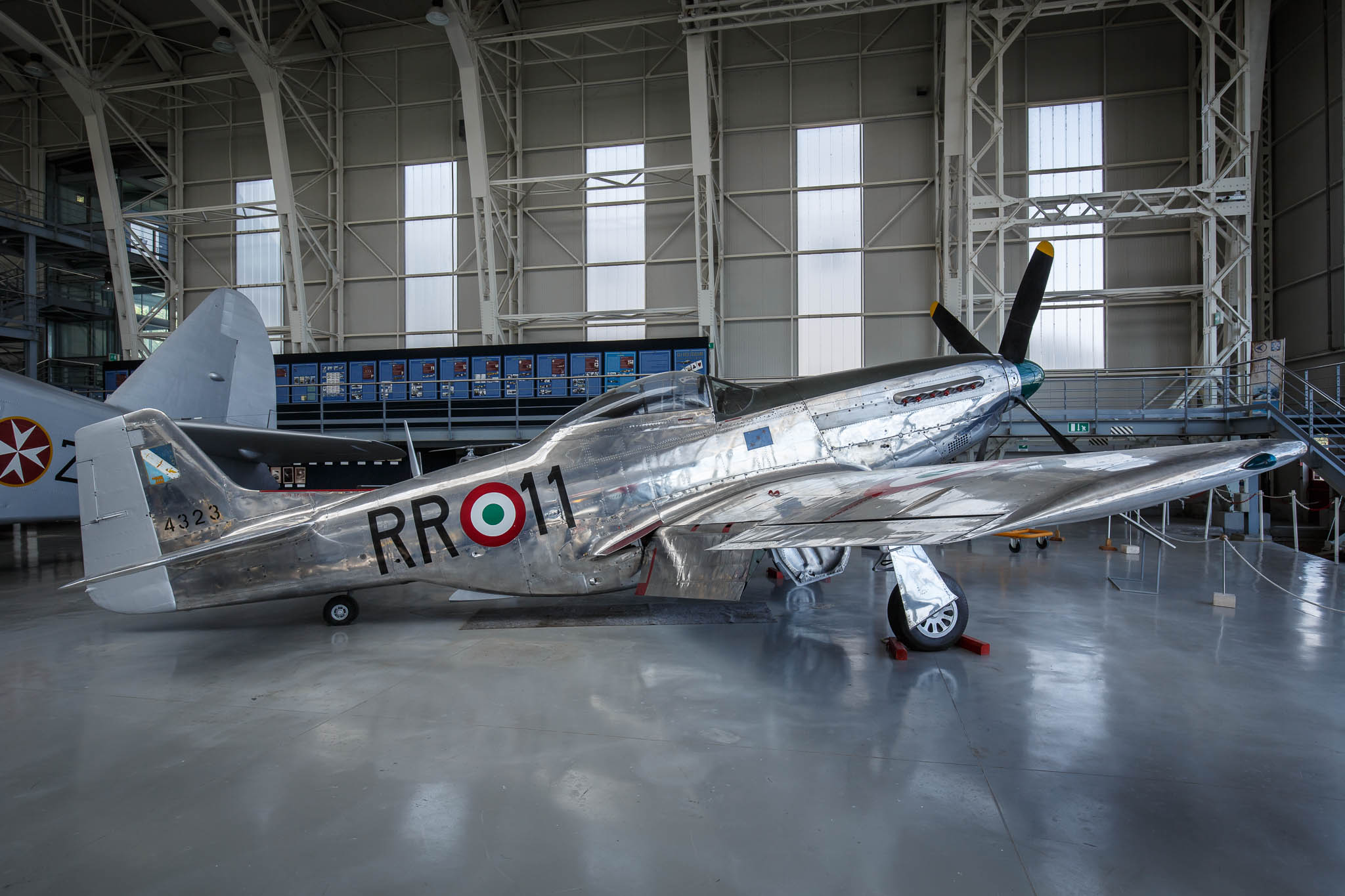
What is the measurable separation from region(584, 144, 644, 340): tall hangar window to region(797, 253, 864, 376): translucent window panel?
4720 millimetres

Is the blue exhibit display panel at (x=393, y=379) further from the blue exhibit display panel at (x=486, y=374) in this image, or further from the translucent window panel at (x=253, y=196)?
the translucent window panel at (x=253, y=196)

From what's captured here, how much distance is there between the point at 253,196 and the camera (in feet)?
74.8

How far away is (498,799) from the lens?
3.14 meters

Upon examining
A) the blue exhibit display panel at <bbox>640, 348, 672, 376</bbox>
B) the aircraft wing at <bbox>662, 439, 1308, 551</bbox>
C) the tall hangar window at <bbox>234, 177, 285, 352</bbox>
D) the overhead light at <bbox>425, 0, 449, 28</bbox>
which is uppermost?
the overhead light at <bbox>425, 0, 449, 28</bbox>

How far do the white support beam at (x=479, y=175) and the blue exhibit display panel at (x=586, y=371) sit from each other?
9.07 feet

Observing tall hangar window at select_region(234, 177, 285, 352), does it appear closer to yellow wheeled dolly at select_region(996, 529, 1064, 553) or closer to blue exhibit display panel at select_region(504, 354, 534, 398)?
blue exhibit display panel at select_region(504, 354, 534, 398)

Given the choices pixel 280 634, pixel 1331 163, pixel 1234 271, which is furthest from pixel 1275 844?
pixel 1331 163

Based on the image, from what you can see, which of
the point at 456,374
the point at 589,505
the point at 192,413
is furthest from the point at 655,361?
the point at 589,505

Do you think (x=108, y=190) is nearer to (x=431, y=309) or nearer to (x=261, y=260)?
(x=261, y=260)

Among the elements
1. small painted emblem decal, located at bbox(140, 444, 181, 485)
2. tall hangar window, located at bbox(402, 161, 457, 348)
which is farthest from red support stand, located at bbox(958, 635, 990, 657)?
tall hangar window, located at bbox(402, 161, 457, 348)

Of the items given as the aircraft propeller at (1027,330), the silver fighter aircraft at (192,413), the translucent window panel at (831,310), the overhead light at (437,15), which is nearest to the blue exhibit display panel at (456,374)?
the silver fighter aircraft at (192,413)

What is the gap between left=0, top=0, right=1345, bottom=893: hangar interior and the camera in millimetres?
2953

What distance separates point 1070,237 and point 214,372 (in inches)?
780

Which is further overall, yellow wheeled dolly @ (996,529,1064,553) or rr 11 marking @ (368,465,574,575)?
yellow wheeled dolly @ (996,529,1064,553)
